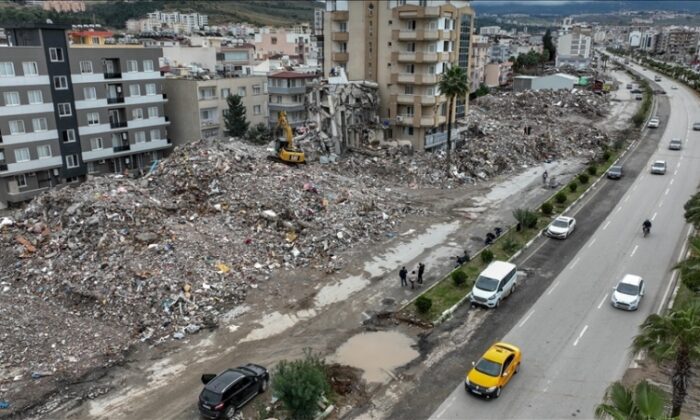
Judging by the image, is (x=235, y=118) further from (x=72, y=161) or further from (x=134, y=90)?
(x=72, y=161)

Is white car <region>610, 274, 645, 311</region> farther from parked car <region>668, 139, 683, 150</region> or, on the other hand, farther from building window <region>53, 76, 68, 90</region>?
building window <region>53, 76, 68, 90</region>

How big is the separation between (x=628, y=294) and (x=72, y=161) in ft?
166

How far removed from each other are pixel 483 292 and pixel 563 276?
6.80 meters

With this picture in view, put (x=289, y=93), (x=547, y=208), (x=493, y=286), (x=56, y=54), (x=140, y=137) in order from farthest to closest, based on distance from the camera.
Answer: (x=289, y=93), (x=140, y=137), (x=56, y=54), (x=547, y=208), (x=493, y=286)

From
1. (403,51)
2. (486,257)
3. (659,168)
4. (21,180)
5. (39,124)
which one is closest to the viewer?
(486,257)

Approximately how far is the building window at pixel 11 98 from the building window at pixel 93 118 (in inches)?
283

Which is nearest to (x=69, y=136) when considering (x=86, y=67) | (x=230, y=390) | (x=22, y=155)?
(x=22, y=155)

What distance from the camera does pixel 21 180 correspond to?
50844 mm

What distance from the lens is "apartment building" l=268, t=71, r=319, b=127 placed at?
69.9 meters

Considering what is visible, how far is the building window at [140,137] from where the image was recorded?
59.4m

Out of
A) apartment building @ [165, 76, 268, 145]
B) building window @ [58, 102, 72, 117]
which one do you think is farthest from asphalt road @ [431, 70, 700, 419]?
building window @ [58, 102, 72, 117]

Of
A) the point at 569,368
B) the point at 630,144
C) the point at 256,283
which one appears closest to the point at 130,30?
the point at 630,144

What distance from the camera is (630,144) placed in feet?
222

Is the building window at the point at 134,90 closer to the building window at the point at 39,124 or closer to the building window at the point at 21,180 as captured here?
the building window at the point at 39,124
